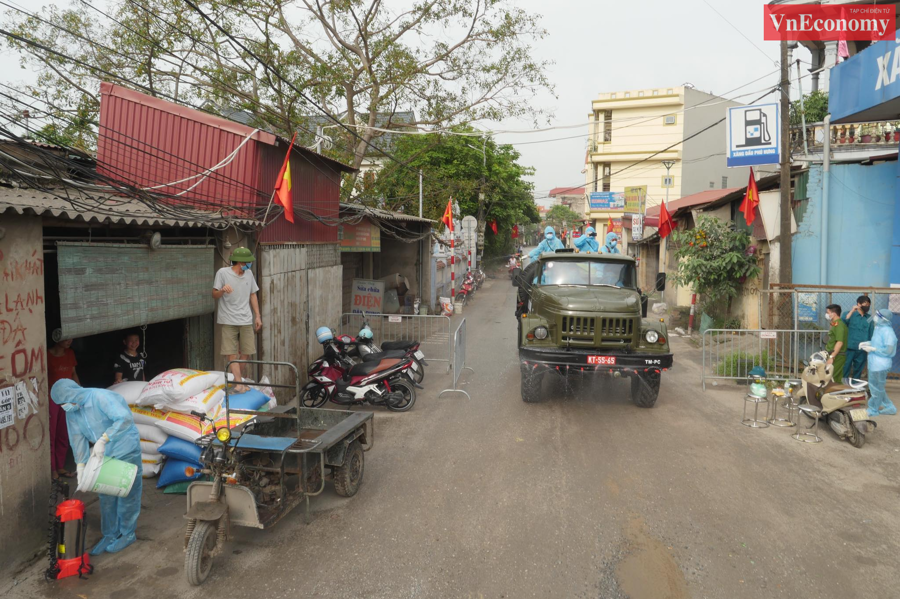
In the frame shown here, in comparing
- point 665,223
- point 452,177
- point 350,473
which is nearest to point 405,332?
point 350,473

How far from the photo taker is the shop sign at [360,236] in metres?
13.9

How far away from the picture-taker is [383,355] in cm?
966

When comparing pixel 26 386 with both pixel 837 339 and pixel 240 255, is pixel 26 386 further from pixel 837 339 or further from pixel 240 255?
pixel 837 339

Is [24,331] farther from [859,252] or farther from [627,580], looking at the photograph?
[859,252]

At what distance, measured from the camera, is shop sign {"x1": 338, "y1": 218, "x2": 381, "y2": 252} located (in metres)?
13.9

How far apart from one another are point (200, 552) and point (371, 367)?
16.1ft

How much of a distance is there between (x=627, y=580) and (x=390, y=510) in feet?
7.26

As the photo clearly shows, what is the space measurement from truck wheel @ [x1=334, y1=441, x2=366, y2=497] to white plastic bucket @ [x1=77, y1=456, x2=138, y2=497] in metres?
1.81

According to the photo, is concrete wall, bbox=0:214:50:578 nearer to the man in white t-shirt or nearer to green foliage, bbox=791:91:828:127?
the man in white t-shirt

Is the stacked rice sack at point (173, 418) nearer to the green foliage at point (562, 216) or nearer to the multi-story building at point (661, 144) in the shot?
the multi-story building at point (661, 144)

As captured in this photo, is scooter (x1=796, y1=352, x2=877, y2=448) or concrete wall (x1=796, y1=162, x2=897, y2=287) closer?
scooter (x1=796, y1=352, x2=877, y2=448)

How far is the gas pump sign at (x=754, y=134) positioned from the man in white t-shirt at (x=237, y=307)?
9785 millimetres

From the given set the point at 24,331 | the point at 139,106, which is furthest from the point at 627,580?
the point at 139,106

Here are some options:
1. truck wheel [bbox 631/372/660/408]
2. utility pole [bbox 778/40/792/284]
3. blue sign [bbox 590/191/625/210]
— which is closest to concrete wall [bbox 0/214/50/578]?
truck wheel [bbox 631/372/660/408]
